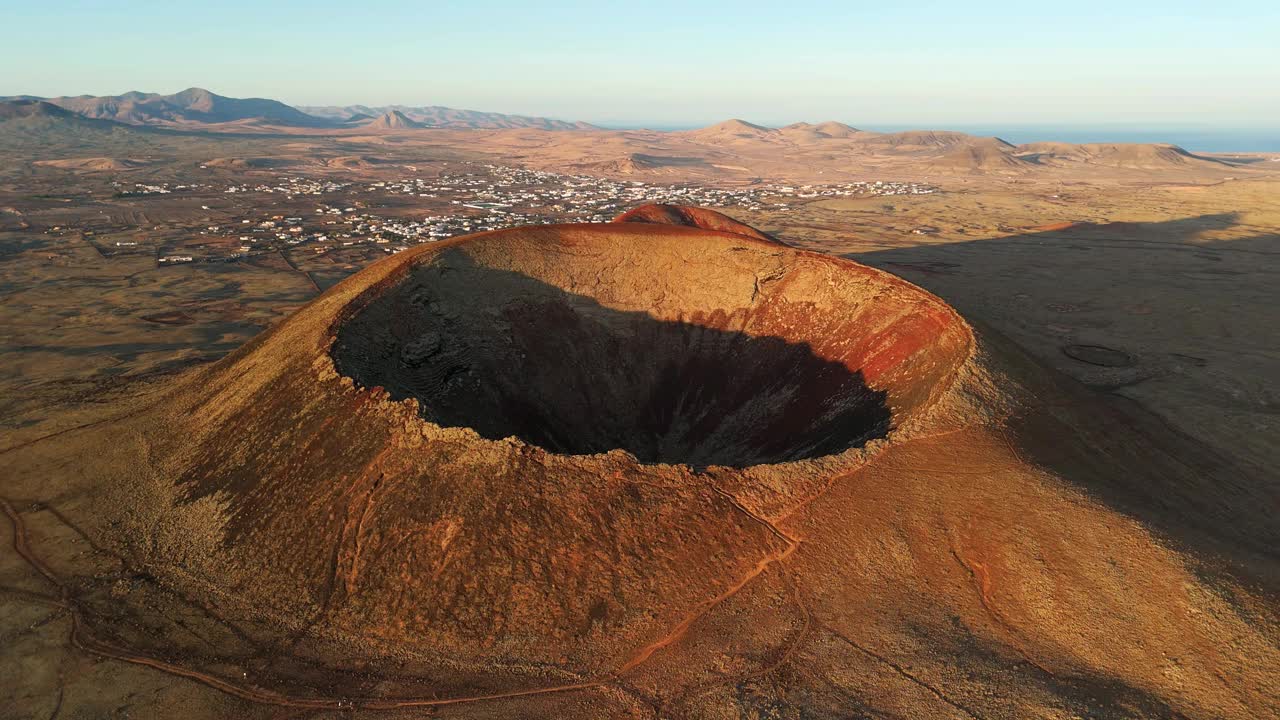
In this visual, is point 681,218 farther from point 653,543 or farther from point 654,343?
point 653,543

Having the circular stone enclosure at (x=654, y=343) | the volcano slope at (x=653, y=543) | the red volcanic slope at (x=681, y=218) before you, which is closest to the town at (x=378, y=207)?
the red volcanic slope at (x=681, y=218)

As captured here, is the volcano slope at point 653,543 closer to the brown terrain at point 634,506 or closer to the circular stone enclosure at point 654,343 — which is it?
the brown terrain at point 634,506

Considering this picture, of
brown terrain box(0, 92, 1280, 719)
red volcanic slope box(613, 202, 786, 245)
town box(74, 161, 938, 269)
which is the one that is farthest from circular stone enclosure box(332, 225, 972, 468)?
town box(74, 161, 938, 269)

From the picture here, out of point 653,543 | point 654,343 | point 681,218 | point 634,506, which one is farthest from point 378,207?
point 653,543

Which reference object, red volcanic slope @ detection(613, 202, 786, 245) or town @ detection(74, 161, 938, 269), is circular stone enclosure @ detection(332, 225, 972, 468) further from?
town @ detection(74, 161, 938, 269)

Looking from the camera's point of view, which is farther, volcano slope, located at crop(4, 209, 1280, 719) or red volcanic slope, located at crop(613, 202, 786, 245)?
red volcanic slope, located at crop(613, 202, 786, 245)

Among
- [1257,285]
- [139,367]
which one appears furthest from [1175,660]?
[1257,285]
